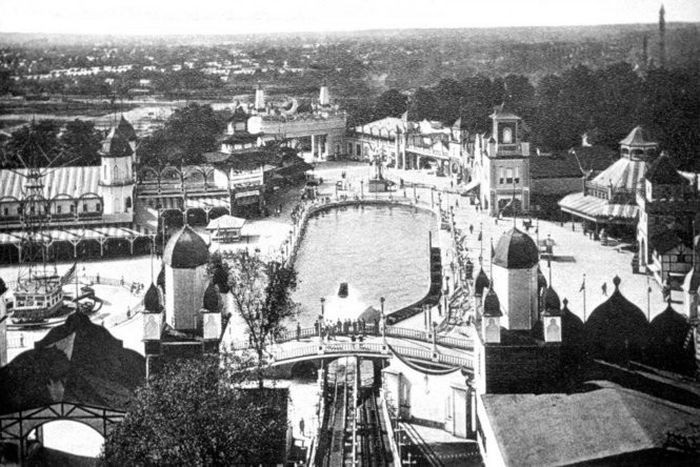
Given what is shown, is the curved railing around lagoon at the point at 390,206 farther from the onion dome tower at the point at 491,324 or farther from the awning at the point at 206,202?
the onion dome tower at the point at 491,324

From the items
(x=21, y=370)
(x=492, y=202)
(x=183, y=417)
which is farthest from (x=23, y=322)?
(x=492, y=202)

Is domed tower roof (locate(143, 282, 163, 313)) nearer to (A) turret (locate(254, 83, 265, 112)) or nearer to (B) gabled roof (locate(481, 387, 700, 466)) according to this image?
(B) gabled roof (locate(481, 387, 700, 466))

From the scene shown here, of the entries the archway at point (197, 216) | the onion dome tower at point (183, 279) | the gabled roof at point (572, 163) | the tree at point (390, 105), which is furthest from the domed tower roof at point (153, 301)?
the tree at point (390, 105)

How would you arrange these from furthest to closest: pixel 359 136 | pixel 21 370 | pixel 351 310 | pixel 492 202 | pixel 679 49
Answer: pixel 359 136 < pixel 492 202 < pixel 351 310 < pixel 679 49 < pixel 21 370

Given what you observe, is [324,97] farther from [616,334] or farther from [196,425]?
[196,425]

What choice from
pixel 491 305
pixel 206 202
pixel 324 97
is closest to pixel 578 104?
pixel 324 97

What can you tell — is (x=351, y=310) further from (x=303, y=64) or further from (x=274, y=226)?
(x=303, y=64)
